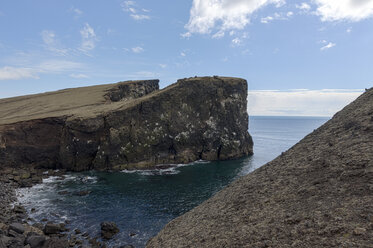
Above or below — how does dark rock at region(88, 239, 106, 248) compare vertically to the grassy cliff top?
below

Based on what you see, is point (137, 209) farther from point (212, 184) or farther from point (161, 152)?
point (161, 152)

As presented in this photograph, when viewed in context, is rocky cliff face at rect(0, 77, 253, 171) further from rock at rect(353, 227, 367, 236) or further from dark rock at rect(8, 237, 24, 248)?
rock at rect(353, 227, 367, 236)

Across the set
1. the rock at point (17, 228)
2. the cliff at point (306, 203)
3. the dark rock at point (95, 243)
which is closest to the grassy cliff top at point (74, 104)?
the rock at point (17, 228)

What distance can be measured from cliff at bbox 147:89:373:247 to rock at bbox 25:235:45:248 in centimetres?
1428

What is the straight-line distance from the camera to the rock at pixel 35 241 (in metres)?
21.7

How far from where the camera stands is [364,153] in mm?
11938

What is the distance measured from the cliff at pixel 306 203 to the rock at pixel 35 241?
46.8 feet

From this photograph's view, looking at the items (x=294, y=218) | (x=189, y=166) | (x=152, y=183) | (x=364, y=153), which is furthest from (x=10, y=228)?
(x=189, y=166)

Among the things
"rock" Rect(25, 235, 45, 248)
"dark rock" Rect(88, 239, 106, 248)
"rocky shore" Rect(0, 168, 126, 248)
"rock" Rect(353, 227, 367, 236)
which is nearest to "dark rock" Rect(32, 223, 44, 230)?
"rocky shore" Rect(0, 168, 126, 248)

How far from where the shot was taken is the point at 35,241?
21859 millimetres

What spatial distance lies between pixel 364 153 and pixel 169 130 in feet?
195

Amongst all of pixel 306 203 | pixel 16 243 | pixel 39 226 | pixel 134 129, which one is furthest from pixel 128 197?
pixel 306 203

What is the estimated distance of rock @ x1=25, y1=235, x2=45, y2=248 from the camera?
71.3 ft

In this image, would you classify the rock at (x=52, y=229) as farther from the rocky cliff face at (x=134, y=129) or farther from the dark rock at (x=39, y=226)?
the rocky cliff face at (x=134, y=129)
